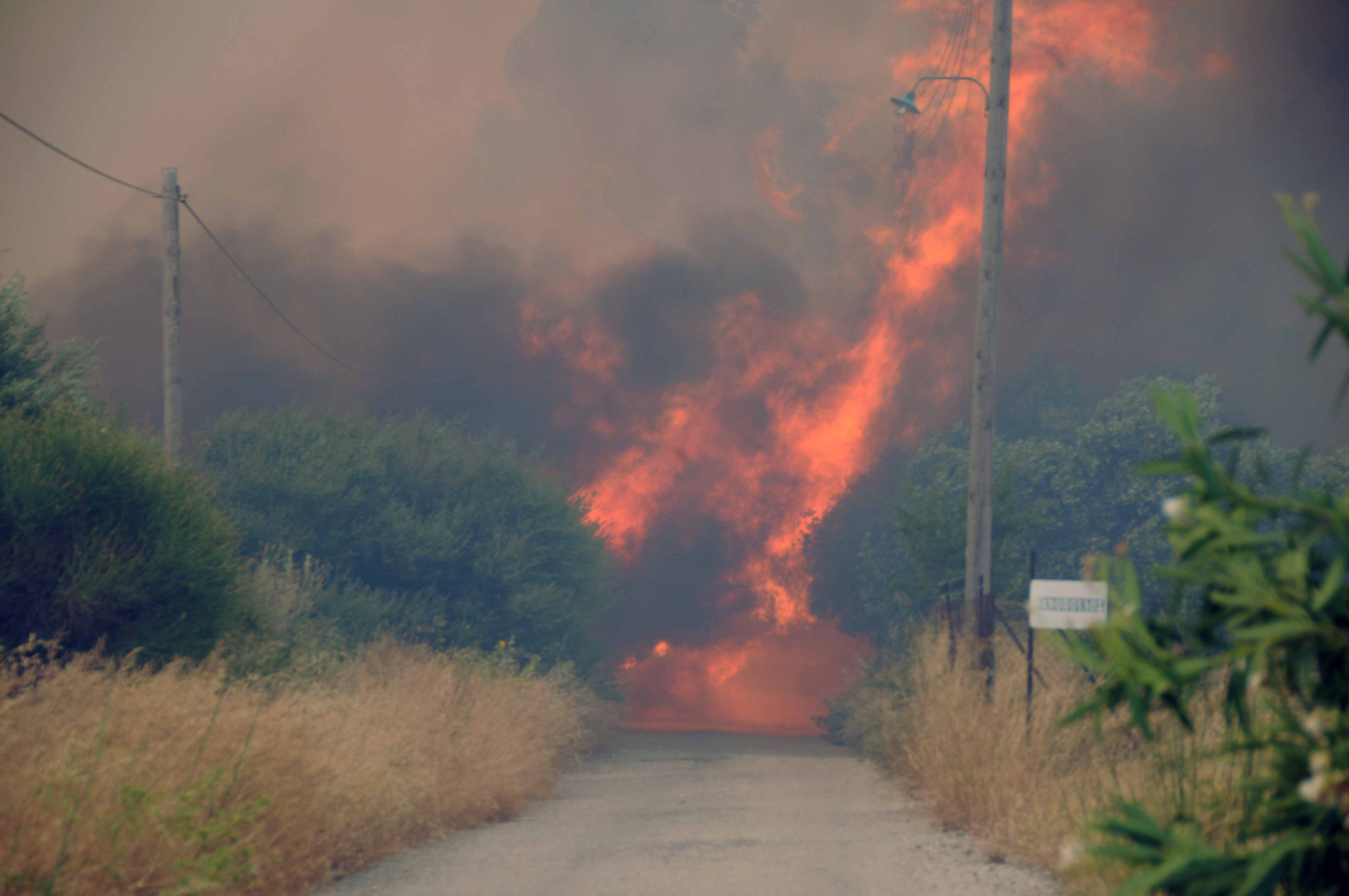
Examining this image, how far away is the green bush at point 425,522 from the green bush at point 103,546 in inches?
457

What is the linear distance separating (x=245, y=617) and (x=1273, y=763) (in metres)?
14.5

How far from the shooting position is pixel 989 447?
50.7 feet

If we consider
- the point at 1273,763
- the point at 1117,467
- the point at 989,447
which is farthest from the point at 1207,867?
the point at 1117,467

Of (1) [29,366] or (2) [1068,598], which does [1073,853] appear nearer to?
(2) [1068,598]

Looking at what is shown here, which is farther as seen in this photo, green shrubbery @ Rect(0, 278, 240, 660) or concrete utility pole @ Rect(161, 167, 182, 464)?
concrete utility pole @ Rect(161, 167, 182, 464)

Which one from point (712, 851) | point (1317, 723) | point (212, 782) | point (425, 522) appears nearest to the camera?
point (1317, 723)

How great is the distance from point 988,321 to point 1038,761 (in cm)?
679

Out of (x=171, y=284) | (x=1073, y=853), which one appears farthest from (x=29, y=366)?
(x=1073, y=853)

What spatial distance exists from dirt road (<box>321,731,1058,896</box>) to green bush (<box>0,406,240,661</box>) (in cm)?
488

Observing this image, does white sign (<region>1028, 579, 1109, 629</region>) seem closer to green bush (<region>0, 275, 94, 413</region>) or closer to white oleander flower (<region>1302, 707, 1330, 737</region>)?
white oleander flower (<region>1302, 707, 1330, 737</region>)

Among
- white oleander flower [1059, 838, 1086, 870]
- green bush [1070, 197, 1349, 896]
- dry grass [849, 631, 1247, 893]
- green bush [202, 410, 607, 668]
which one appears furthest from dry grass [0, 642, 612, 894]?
green bush [202, 410, 607, 668]

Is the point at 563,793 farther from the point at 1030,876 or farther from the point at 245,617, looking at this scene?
the point at 1030,876

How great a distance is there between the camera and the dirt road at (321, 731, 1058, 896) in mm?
8664

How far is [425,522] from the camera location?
3111 centimetres
